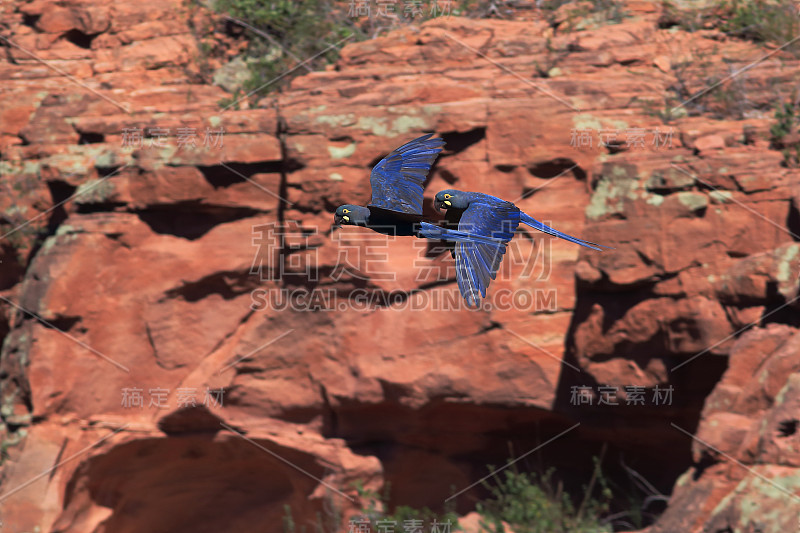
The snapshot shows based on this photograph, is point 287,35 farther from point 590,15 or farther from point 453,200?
point 453,200

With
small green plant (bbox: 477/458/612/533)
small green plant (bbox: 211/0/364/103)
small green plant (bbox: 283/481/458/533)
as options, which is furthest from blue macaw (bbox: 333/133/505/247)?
small green plant (bbox: 211/0/364/103)

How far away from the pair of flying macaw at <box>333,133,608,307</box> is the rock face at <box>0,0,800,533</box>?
2.32 metres

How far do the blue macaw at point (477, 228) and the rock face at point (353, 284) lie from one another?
2.45 metres

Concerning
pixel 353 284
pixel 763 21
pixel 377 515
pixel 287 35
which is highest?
pixel 763 21

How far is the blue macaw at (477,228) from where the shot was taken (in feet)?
7.92

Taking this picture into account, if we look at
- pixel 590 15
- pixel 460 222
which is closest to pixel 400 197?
pixel 460 222

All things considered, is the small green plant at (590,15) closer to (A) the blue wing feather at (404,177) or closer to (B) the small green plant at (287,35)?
(B) the small green plant at (287,35)

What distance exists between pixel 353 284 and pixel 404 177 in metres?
2.73

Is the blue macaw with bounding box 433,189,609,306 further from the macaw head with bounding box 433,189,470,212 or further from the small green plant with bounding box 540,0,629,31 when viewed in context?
the small green plant with bounding box 540,0,629,31

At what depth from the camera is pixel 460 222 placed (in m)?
2.63

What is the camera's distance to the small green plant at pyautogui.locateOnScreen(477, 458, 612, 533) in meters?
5.24

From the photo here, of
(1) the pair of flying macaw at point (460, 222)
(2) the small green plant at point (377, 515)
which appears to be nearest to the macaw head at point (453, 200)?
(1) the pair of flying macaw at point (460, 222)

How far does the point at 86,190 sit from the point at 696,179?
4.05 m

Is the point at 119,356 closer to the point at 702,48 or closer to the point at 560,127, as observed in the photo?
the point at 560,127
